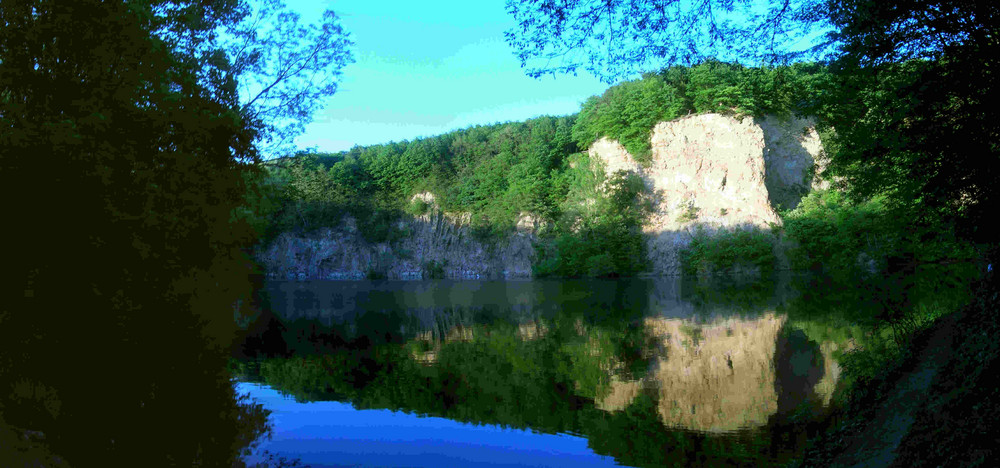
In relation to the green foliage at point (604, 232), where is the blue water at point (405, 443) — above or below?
below

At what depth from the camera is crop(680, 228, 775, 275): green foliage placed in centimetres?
4356

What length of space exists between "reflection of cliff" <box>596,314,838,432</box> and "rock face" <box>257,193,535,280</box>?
150 feet

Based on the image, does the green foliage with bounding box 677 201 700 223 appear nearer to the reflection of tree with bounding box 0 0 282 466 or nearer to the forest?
the forest

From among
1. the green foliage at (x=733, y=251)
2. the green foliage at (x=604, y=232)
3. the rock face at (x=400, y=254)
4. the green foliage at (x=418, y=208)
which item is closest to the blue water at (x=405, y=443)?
the green foliage at (x=733, y=251)

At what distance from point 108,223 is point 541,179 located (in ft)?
183

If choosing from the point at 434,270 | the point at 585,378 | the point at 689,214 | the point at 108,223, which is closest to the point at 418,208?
the point at 434,270

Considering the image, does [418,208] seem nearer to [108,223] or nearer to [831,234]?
[831,234]

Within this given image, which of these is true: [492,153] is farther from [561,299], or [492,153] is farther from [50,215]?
[50,215]

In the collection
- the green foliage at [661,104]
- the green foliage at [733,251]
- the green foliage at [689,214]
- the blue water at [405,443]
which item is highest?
the green foliage at [661,104]

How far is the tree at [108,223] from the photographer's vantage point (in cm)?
726

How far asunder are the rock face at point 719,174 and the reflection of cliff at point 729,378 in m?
31.7

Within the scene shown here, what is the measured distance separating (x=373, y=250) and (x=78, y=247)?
61.6 metres

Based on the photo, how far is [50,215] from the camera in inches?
285

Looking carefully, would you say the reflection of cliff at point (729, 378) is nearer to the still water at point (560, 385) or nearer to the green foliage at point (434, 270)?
the still water at point (560, 385)
